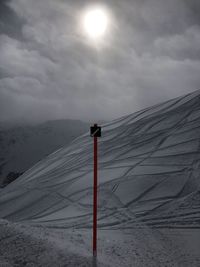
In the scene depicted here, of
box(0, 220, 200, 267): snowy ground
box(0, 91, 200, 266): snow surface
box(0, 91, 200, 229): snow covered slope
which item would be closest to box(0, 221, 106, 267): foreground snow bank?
box(0, 220, 200, 267): snowy ground

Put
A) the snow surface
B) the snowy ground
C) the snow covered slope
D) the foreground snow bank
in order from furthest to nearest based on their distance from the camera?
1. the snow covered slope
2. the snow surface
3. the snowy ground
4. the foreground snow bank

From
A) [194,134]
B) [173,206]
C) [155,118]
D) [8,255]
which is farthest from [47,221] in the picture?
[155,118]

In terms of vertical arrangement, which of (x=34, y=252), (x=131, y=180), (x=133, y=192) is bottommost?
(x=34, y=252)

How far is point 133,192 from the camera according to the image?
11.8 metres

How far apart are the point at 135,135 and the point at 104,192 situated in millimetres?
5632

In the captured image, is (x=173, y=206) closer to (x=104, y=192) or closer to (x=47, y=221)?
(x=104, y=192)

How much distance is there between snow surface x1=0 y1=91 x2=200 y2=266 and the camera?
780 centimetres

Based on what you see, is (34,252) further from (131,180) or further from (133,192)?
(131,180)

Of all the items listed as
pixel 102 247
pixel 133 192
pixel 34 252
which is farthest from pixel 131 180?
pixel 34 252

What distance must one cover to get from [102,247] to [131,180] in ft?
18.2

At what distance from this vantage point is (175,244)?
8.07 meters

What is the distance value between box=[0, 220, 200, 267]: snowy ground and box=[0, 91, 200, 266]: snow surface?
0.03 metres

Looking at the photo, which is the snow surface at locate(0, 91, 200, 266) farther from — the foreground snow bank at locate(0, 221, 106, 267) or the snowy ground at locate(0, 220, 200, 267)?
the foreground snow bank at locate(0, 221, 106, 267)

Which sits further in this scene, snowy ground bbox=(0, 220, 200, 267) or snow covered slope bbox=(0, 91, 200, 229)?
snow covered slope bbox=(0, 91, 200, 229)
